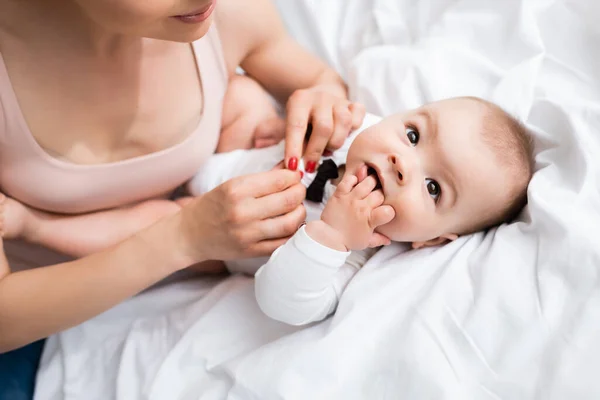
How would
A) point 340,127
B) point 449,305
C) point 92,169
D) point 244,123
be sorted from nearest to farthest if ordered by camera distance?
1. point 449,305
2. point 92,169
3. point 340,127
4. point 244,123

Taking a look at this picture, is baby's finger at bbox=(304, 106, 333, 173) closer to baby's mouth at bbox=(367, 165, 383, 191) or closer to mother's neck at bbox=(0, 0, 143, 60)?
baby's mouth at bbox=(367, 165, 383, 191)

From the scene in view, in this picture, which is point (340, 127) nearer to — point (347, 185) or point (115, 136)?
point (347, 185)

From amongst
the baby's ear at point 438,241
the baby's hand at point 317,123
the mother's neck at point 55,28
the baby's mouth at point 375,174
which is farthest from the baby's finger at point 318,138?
the mother's neck at point 55,28

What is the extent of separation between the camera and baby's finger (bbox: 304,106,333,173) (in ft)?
3.14

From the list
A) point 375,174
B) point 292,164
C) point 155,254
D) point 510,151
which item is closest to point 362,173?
point 375,174

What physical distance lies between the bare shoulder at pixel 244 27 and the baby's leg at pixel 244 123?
0.16ft

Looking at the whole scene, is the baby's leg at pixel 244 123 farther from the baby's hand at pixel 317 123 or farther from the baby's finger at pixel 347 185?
the baby's finger at pixel 347 185

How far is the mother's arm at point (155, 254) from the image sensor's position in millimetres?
792

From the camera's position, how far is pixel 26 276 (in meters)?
0.82

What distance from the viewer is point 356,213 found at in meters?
0.80

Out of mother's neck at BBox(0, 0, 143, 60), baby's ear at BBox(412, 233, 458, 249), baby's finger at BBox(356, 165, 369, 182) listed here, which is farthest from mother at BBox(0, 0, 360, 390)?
baby's ear at BBox(412, 233, 458, 249)

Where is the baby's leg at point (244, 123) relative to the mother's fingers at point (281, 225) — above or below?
above

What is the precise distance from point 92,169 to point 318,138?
14.7 inches

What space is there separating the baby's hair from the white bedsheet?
0.03 m
